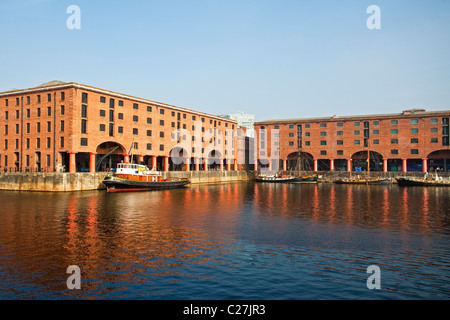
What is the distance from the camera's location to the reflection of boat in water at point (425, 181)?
242 feet

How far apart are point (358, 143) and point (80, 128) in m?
69.0

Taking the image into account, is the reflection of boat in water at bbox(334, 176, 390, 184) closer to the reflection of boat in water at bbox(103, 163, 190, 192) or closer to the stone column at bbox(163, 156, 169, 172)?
the stone column at bbox(163, 156, 169, 172)

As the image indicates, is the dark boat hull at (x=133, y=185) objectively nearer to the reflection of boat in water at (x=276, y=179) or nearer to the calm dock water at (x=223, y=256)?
the calm dock water at (x=223, y=256)

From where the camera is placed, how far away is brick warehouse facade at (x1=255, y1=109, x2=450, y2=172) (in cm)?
8581

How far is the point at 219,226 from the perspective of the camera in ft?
77.7

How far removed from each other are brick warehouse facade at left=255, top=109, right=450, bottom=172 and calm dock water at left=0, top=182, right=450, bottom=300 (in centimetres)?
6676

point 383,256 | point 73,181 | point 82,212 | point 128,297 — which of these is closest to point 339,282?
point 383,256

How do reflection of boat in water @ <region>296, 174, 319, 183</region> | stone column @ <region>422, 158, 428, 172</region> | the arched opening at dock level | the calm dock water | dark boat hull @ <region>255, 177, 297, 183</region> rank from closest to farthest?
the calm dock water, stone column @ <region>422, 158, 428, 172</region>, the arched opening at dock level, dark boat hull @ <region>255, 177, 297, 183</region>, reflection of boat in water @ <region>296, 174, 319, 183</region>

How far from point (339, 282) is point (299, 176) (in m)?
80.0

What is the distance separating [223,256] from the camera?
Result: 16016mm

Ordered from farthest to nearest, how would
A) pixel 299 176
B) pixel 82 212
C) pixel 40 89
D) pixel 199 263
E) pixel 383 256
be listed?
1. pixel 299 176
2. pixel 40 89
3. pixel 82 212
4. pixel 383 256
5. pixel 199 263

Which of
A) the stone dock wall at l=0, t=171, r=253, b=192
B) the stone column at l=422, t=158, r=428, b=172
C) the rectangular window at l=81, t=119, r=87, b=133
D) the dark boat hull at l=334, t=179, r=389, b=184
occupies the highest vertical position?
the rectangular window at l=81, t=119, r=87, b=133

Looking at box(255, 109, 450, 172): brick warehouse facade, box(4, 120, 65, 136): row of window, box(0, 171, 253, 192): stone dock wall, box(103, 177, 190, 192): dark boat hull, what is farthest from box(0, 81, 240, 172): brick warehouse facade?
box(255, 109, 450, 172): brick warehouse facade
